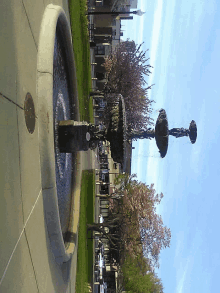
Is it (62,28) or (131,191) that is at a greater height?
(62,28)

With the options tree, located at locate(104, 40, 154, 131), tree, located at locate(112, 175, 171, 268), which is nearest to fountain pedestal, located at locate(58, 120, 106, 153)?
tree, located at locate(104, 40, 154, 131)

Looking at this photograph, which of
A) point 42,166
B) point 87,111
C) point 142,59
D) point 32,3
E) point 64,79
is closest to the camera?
point 42,166

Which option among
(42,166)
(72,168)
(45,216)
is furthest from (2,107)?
(72,168)

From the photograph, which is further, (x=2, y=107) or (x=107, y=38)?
(x=107, y=38)

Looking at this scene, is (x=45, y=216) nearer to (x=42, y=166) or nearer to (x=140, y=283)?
(x=42, y=166)

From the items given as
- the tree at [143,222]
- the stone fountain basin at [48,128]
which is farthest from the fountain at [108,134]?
the tree at [143,222]

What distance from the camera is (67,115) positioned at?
8.12m

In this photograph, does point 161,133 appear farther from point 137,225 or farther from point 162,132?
point 137,225

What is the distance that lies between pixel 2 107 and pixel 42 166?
5.52 ft

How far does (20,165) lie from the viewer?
3.93 meters

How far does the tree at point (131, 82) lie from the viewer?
2141 centimetres

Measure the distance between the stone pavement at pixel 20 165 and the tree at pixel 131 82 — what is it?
52.1 feet

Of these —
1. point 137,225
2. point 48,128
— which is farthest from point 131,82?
point 48,128

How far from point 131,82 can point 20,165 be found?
19178 mm
